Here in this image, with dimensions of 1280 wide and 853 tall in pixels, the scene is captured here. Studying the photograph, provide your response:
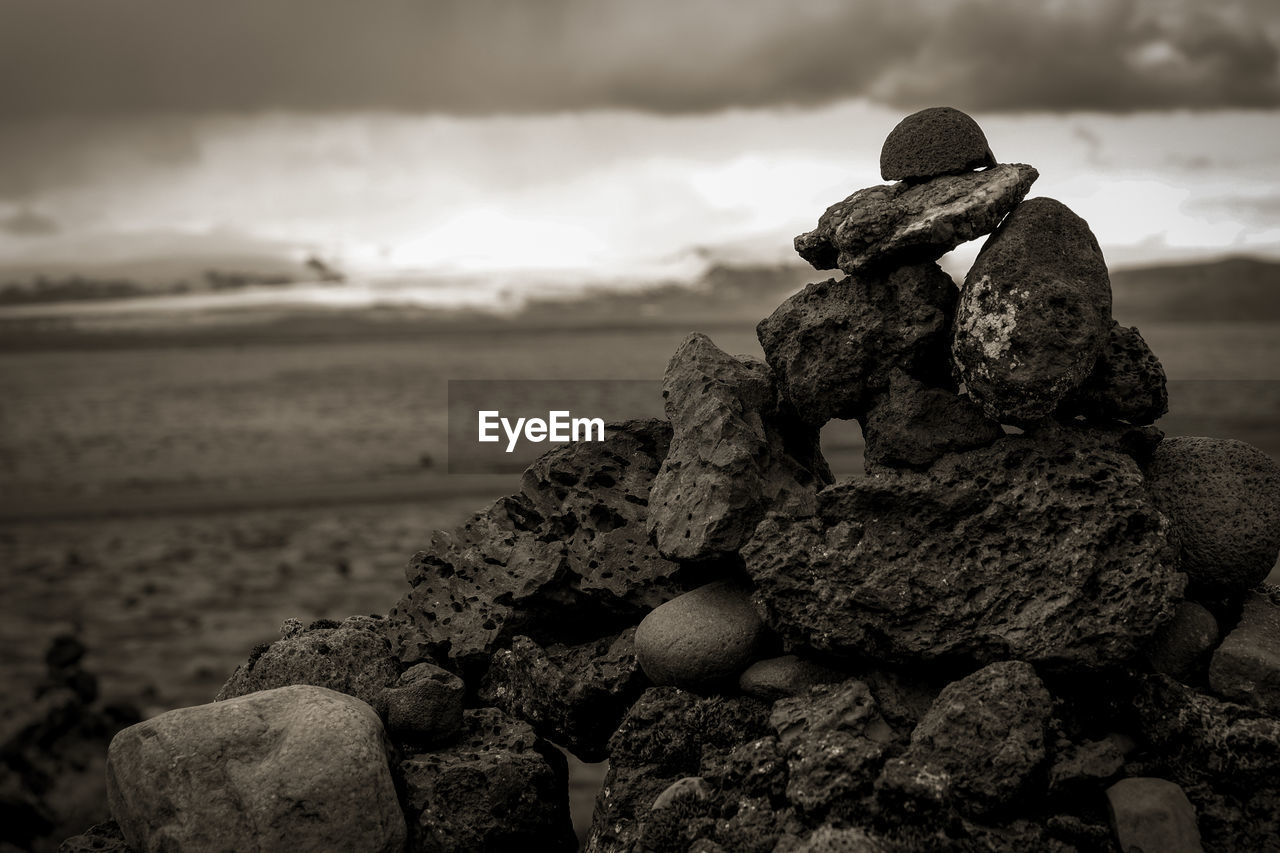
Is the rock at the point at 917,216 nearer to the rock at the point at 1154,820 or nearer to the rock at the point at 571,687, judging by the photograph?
the rock at the point at 571,687

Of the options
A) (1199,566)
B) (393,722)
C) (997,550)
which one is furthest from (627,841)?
(1199,566)

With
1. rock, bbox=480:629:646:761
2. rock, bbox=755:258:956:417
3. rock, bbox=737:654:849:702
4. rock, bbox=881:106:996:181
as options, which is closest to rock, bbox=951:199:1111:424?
rock, bbox=755:258:956:417

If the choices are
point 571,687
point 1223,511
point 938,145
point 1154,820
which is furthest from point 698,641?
point 938,145

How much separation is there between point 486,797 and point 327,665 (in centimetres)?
174

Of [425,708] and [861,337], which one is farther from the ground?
[861,337]

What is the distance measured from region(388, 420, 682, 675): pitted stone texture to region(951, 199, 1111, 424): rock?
8.90ft

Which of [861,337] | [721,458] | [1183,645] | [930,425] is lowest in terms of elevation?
[1183,645]

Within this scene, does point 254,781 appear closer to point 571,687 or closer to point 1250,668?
point 571,687

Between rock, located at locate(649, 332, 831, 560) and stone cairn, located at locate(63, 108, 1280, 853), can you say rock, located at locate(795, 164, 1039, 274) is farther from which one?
rock, located at locate(649, 332, 831, 560)

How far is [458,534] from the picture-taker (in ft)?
30.8

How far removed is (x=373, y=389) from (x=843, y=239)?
65.5 m

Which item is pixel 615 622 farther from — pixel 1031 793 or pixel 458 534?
pixel 1031 793

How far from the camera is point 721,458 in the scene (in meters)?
7.47

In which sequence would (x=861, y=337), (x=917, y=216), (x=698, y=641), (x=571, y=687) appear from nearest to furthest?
(x=917, y=216) < (x=698, y=641) < (x=861, y=337) < (x=571, y=687)
